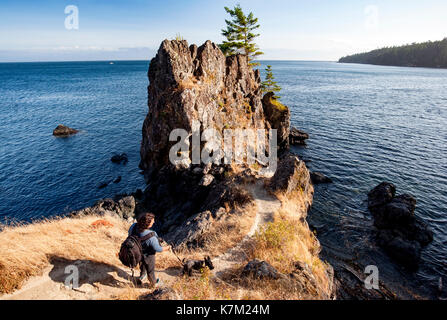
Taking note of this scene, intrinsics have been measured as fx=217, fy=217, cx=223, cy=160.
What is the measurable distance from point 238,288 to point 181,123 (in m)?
24.1

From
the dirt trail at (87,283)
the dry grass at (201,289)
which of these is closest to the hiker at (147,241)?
the dirt trail at (87,283)

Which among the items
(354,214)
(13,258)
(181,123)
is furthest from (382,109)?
(13,258)

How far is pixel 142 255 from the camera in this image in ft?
24.1

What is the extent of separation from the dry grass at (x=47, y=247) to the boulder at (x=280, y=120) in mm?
37795

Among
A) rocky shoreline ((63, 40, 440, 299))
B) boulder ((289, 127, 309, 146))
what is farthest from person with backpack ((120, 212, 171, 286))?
boulder ((289, 127, 309, 146))

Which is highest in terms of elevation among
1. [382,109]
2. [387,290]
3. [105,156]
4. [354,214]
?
[382,109]

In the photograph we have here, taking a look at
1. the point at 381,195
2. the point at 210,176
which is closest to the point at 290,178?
the point at 210,176

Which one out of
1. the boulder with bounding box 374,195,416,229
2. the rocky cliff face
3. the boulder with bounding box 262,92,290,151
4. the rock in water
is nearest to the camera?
the boulder with bounding box 374,195,416,229

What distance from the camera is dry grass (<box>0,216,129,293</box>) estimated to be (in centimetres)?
720

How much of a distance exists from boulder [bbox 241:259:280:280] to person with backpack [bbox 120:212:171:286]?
386 centimetres

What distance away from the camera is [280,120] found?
146 ft

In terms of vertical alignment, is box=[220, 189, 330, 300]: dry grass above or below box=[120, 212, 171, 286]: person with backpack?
below

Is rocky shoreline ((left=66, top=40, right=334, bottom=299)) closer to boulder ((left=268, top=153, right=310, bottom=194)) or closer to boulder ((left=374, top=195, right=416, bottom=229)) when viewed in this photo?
boulder ((left=268, top=153, right=310, bottom=194))
